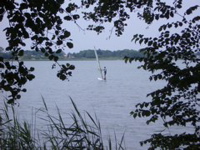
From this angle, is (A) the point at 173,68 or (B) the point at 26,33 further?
(A) the point at 173,68

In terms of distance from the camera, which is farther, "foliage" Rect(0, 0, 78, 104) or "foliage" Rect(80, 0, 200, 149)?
"foliage" Rect(80, 0, 200, 149)

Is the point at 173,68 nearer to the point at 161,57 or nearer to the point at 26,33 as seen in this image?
the point at 161,57

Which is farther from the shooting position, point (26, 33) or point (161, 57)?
point (161, 57)

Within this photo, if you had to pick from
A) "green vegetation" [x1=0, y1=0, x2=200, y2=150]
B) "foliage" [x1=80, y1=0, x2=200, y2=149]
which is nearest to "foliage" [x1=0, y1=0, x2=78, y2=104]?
"green vegetation" [x1=0, y1=0, x2=200, y2=150]

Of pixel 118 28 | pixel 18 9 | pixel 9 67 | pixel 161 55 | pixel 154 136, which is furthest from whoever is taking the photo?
pixel 118 28

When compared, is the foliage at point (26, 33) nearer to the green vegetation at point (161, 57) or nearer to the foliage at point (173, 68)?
the green vegetation at point (161, 57)

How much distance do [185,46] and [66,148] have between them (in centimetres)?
211

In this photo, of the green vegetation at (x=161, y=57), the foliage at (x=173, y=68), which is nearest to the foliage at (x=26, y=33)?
the green vegetation at (x=161, y=57)

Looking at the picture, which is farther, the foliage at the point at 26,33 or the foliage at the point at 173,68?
the foliage at the point at 173,68

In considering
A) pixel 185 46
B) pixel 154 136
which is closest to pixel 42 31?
pixel 185 46

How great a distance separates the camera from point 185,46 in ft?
14.5

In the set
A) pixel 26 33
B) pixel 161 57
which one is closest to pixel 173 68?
pixel 161 57

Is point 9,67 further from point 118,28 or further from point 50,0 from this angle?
point 118,28

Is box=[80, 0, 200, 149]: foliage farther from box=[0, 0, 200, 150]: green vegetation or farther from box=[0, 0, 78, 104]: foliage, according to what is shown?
box=[0, 0, 78, 104]: foliage
